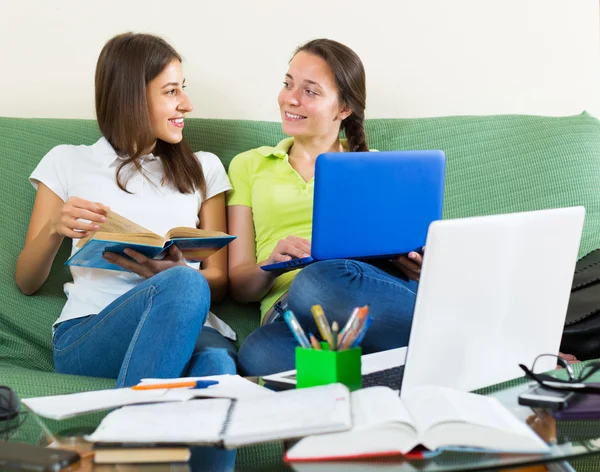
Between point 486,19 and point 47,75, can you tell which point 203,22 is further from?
point 486,19

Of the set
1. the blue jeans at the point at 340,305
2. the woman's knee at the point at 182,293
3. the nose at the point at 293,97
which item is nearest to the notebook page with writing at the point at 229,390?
the woman's knee at the point at 182,293

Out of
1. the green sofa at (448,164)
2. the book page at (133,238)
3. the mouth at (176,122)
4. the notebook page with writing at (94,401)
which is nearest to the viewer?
the notebook page with writing at (94,401)

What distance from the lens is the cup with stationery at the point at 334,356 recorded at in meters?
0.97

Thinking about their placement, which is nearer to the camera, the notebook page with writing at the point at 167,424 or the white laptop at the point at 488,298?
the notebook page with writing at the point at 167,424

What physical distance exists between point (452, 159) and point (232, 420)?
135 centimetres

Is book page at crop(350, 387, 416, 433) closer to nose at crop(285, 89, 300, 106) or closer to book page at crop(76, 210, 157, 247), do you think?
book page at crop(76, 210, 157, 247)

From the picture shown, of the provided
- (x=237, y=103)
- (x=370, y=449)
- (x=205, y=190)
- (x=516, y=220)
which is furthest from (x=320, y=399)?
(x=237, y=103)

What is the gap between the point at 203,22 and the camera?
7.29ft

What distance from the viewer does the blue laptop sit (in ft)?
4.82

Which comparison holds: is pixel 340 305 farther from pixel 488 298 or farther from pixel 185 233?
pixel 488 298

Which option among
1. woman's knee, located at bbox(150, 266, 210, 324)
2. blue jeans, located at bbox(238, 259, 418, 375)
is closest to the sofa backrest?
blue jeans, located at bbox(238, 259, 418, 375)

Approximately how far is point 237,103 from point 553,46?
3.18 ft

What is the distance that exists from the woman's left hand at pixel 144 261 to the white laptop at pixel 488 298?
21.2 inches

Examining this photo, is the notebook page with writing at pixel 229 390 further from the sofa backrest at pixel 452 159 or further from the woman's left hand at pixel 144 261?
the sofa backrest at pixel 452 159
